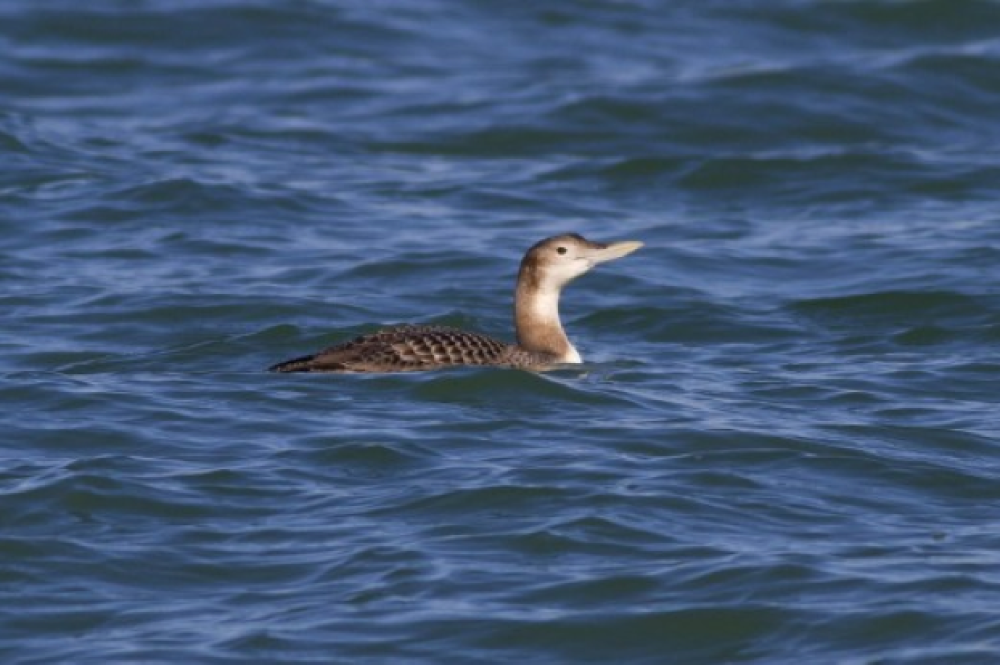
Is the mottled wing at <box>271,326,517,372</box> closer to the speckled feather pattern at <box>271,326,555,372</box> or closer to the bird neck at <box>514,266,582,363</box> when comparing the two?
the speckled feather pattern at <box>271,326,555,372</box>

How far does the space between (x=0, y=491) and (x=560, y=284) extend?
11.7ft

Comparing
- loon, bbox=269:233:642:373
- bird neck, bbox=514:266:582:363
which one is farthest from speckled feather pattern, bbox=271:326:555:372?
bird neck, bbox=514:266:582:363

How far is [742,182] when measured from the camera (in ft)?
54.1

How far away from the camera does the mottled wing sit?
35.6 ft

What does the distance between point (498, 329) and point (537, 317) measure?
1.41m

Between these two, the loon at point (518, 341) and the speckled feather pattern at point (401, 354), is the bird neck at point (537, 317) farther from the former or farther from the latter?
the speckled feather pattern at point (401, 354)

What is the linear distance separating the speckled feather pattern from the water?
3.9 inches

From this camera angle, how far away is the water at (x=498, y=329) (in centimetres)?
792

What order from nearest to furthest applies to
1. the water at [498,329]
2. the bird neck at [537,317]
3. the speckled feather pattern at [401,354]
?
the water at [498,329]
the speckled feather pattern at [401,354]
the bird neck at [537,317]

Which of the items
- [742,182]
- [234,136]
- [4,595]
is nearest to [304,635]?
[4,595]

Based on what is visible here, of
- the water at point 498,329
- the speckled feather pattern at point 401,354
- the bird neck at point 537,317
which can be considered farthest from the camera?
the bird neck at point 537,317

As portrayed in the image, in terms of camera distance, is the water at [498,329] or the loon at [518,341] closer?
the water at [498,329]

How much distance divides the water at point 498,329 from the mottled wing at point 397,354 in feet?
0.31

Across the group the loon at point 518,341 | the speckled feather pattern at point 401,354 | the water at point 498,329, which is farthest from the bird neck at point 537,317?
the speckled feather pattern at point 401,354
